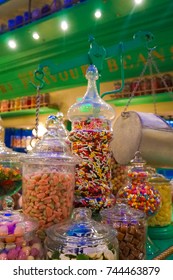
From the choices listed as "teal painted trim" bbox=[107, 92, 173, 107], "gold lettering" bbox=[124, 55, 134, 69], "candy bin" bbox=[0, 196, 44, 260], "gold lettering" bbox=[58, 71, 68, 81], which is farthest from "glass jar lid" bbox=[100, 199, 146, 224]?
"gold lettering" bbox=[58, 71, 68, 81]

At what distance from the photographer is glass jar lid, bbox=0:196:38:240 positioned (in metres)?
0.64

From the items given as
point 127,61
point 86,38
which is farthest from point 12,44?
point 127,61

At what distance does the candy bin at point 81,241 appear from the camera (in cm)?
61

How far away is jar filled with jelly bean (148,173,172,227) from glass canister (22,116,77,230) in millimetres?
459

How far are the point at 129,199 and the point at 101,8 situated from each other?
2462 mm

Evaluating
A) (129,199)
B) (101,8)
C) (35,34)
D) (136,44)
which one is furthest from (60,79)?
(129,199)

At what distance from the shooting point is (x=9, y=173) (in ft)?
3.54

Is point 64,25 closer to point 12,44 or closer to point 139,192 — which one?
point 12,44

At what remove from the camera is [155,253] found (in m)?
0.96

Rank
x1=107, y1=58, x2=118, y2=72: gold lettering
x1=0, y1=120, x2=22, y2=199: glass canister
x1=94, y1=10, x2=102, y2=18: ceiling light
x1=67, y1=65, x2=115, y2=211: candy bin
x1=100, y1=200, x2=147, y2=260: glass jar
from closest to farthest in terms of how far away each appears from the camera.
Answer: x1=100, y1=200, x2=147, y2=260: glass jar → x1=67, y1=65, x2=115, y2=211: candy bin → x1=0, y1=120, x2=22, y2=199: glass canister → x1=94, y1=10, x2=102, y2=18: ceiling light → x1=107, y1=58, x2=118, y2=72: gold lettering

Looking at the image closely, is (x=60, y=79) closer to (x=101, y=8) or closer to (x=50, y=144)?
(x=101, y=8)

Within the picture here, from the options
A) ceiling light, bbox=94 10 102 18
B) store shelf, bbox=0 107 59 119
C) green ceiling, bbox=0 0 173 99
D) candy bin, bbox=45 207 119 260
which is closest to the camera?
candy bin, bbox=45 207 119 260

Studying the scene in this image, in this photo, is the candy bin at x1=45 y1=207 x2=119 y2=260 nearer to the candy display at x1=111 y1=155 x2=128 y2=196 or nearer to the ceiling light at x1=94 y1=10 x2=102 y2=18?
the candy display at x1=111 y1=155 x2=128 y2=196

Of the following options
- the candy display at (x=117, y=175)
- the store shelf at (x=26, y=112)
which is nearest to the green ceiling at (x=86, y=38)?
the store shelf at (x=26, y=112)
